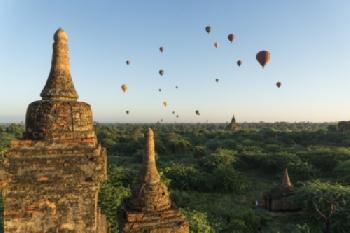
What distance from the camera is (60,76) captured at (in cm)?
632

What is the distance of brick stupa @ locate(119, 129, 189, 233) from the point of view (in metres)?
7.88

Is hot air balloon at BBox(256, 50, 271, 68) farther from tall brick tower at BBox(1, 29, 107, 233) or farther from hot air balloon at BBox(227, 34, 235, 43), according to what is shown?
tall brick tower at BBox(1, 29, 107, 233)

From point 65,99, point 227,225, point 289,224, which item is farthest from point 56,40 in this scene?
point 289,224

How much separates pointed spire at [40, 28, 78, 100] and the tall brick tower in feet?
1.43

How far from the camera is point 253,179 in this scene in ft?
136

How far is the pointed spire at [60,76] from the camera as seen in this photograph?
6.04m

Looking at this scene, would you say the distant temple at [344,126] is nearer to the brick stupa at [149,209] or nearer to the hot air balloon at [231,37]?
the hot air balloon at [231,37]

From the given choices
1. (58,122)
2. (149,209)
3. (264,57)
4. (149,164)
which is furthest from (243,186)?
(58,122)

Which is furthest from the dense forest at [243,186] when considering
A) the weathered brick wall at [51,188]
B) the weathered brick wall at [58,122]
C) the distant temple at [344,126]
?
the distant temple at [344,126]

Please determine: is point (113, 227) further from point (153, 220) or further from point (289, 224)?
point (289, 224)

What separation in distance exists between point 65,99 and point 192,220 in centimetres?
1219

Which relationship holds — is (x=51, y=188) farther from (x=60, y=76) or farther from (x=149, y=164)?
(x=149, y=164)

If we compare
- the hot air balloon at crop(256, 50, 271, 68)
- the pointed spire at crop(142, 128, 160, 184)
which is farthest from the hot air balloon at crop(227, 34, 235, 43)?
the pointed spire at crop(142, 128, 160, 184)

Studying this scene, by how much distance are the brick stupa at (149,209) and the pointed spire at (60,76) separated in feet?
9.71
